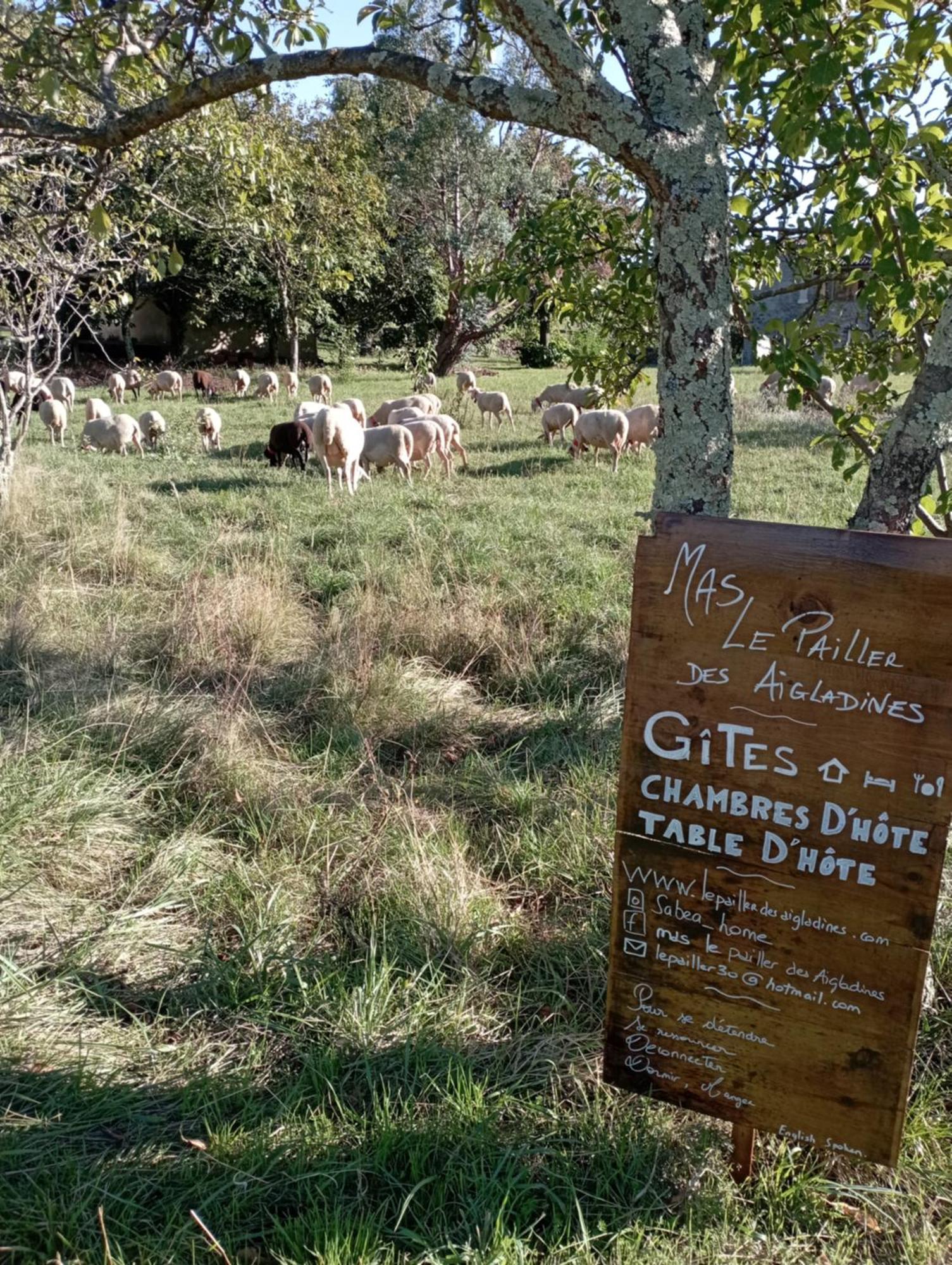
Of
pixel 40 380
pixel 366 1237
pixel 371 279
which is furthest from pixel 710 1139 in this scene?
pixel 371 279

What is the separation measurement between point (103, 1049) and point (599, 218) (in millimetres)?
3913

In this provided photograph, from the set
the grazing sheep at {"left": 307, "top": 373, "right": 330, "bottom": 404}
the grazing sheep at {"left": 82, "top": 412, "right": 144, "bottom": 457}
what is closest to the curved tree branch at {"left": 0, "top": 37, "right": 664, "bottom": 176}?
the grazing sheep at {"left": 82, "top": 412, "right": 144, "bottom": 457}

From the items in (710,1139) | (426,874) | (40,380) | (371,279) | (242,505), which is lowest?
(710,1139)

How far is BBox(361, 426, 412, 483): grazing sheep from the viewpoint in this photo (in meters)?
13.7

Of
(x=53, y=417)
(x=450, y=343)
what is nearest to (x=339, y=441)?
(x=53, y=417)

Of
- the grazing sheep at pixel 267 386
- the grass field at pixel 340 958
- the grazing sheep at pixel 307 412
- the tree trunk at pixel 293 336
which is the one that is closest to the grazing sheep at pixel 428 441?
the grazing sheep at pixel 307 412

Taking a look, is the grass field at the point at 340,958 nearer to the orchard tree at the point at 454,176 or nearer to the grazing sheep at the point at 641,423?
the grazing sheep at the point at 641,423

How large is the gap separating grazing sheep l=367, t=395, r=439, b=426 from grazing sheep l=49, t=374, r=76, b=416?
8.72 metres

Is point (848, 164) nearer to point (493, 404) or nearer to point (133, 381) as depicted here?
point (493, 404)

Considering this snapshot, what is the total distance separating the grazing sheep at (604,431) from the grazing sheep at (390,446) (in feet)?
10.5

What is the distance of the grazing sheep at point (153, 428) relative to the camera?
17.2 metres

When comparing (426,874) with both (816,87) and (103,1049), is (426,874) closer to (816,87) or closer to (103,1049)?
(103,1049)

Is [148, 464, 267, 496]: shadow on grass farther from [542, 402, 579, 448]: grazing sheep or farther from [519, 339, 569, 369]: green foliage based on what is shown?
[519, 339, 569, 369]: green foliage

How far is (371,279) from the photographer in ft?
112
